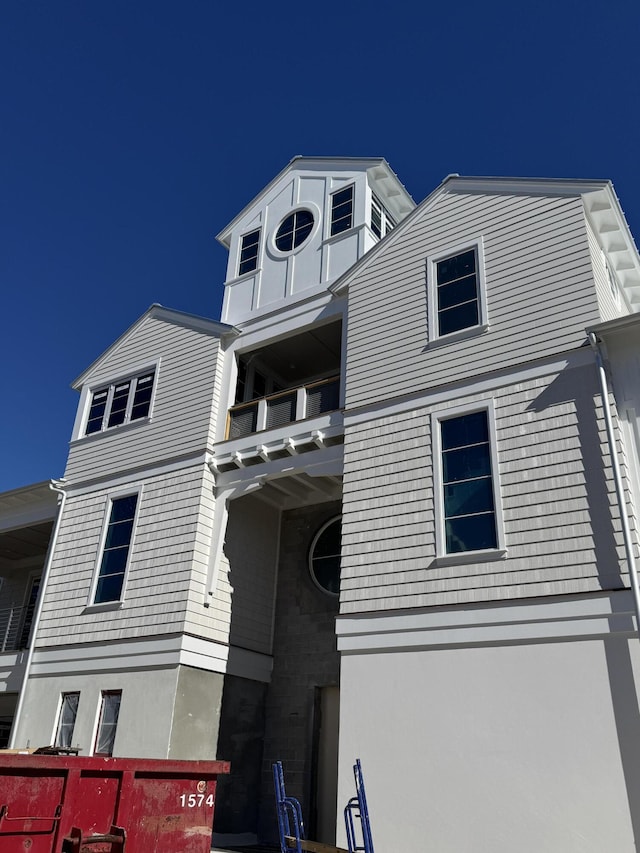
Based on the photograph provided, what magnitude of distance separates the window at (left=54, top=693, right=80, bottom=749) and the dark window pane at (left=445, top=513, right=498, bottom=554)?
8632mm

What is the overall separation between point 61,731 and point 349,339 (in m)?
9.70

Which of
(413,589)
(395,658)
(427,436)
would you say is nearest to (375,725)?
(395,658)

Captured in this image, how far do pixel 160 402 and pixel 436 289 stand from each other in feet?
23.6

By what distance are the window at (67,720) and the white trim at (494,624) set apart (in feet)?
21.4

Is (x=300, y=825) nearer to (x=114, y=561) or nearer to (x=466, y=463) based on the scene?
(x=466, y=463)

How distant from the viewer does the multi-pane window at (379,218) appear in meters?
16.5

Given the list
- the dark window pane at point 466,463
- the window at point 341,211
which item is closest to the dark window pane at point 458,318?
the dark window pane at point 466,463

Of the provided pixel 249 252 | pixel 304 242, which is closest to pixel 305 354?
pixel 304 242

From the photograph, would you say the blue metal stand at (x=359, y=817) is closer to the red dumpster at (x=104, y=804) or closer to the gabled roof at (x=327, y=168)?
the red dumpster at (x=104, y=804)

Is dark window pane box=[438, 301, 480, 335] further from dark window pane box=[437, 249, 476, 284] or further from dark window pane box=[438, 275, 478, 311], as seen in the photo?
dark window pane box=[437, 249, 476, 284]

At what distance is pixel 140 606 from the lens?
47.2ft

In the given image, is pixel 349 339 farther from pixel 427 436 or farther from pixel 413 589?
pixel 413 589

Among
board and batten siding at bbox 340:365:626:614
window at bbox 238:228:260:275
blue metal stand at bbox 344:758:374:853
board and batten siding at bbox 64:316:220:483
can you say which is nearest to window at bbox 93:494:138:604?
board and batten siding at bbox 64:316:220:483

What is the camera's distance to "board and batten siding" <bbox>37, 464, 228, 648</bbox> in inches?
553
